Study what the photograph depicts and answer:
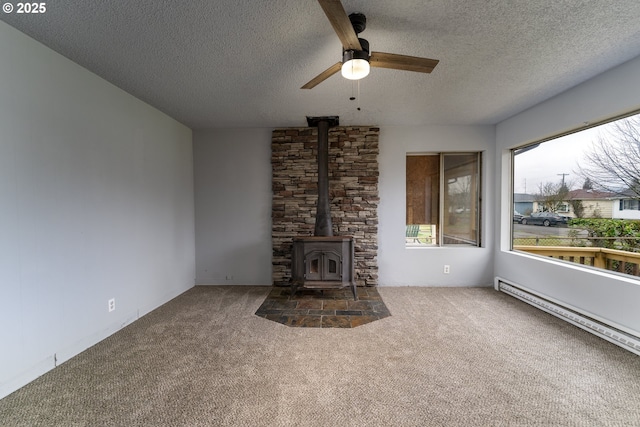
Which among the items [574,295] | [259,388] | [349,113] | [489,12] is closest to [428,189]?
[349,113]

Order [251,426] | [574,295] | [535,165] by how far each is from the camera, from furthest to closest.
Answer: [535,165], [574,295], [251,426]

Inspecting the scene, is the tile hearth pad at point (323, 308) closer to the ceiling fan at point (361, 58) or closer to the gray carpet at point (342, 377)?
the gray carpet at point (342, 377)

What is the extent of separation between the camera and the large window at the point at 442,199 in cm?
378

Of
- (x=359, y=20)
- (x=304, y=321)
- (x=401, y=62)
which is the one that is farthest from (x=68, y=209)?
(x=401, y=62)

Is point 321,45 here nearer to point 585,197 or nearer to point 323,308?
point 323,308

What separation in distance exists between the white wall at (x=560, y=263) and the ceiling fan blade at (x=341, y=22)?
2.39 m

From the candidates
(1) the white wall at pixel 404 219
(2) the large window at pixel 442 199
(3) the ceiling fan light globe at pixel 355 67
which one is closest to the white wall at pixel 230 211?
(1) the white wall at pixel 404 219

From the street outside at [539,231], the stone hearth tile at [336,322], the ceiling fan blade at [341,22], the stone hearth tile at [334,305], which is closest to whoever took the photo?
the ceiling fan blade at [341,22]

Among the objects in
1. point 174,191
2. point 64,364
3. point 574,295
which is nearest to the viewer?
point 64,364

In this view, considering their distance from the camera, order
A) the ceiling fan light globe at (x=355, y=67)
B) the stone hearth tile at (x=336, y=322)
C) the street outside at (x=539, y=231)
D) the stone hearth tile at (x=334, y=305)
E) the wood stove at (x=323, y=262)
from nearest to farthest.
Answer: the ceiling fan light globe at (x=355, y=67)
the stone hearth tile at (x=336, y=322)
the street outside at (x=539, y=231)
the stone hearth tile at (x=334, y=305)
the wood stove at (x=323, y=262)

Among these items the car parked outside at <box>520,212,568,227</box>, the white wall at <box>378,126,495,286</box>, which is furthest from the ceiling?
the car parked outside at <box>520,212,568,227</box>

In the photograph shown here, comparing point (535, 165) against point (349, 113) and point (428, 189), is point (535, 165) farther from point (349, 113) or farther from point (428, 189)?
point (349, 113)

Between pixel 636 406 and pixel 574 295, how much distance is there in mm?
1257

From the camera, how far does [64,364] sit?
74.7 inches
